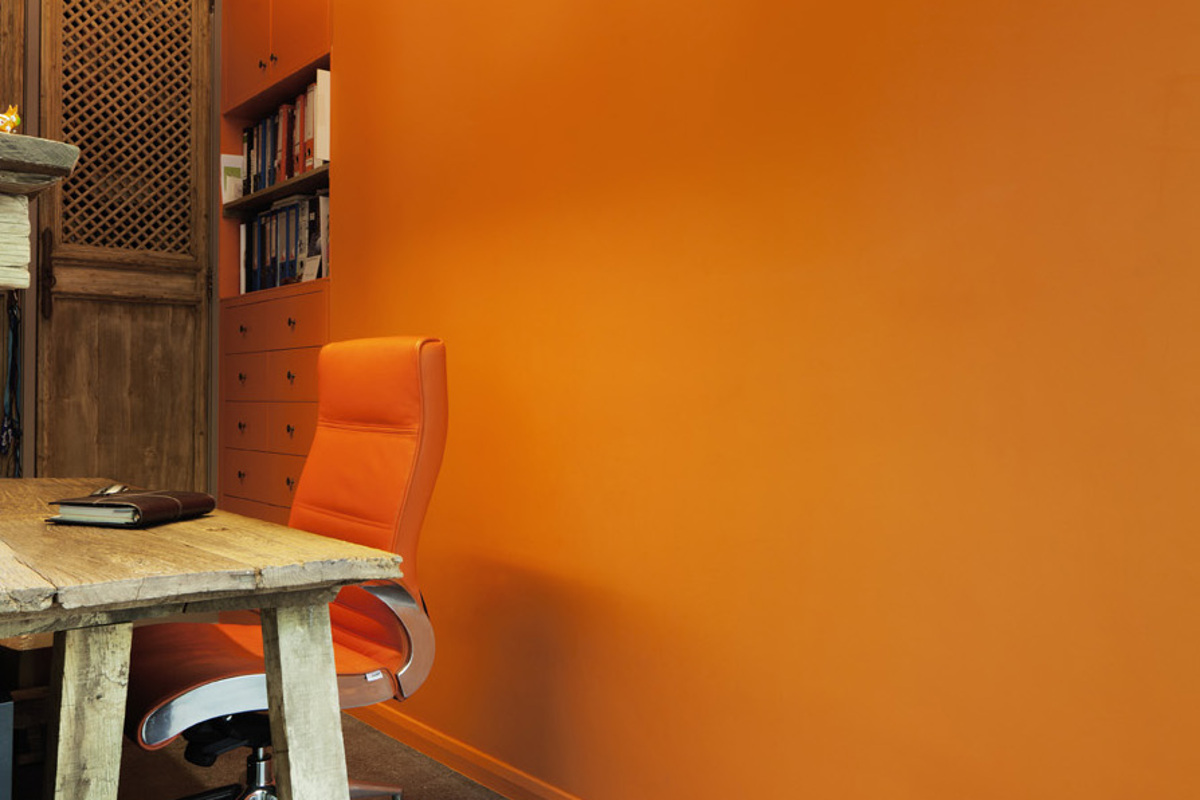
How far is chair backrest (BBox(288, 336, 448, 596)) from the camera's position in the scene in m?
2.04

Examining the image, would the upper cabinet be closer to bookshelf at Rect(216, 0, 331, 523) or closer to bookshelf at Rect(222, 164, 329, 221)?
bookshelf at Rect(216, 0, 331, 523)

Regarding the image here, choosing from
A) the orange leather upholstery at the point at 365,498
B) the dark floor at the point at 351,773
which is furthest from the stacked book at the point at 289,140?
the dark floor at the point at 351,773

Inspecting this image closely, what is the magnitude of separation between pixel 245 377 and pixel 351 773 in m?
1.62

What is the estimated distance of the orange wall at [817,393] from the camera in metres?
1.50

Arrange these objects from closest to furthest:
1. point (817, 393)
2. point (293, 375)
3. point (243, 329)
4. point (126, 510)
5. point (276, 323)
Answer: point (126, 510), point (817, 393), point (293, 375), point (276, 323), point (243, 329)

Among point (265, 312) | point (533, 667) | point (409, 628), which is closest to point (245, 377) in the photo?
point (265, 312)

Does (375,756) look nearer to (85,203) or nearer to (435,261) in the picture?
(435,261)

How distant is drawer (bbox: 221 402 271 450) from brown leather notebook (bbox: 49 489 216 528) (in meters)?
1.88

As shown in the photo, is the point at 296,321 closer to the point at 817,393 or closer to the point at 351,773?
the point at 351,773

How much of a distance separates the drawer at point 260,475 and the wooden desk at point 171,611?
187 centimetres

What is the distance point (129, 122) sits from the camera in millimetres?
4020

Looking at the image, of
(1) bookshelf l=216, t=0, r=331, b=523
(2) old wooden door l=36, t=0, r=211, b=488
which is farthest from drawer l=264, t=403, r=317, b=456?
(2) old wooden door l=36, t=0, r=211, b=488

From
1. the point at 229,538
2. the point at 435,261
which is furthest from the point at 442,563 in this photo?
the point at 229,538

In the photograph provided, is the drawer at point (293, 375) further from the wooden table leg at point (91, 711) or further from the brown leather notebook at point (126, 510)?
the wooden table leg at point (91, 711)
